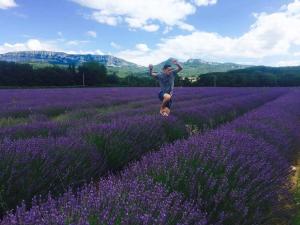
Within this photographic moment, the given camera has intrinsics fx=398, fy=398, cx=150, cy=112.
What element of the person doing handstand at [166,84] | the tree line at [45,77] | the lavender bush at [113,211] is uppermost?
the person doing handstand at [166,84]

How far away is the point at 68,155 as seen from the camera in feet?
12.1

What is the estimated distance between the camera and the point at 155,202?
71.8 inches

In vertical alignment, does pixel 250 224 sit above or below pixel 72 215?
below

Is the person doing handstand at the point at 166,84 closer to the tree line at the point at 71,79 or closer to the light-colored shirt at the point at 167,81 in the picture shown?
the light-colored shirt at the point at 167,81

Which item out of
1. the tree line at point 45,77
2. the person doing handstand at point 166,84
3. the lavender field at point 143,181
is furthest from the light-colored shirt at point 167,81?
the tree line at point 45,77

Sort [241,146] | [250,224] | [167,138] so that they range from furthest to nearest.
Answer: [167,138]
[241,146]
[250,224]

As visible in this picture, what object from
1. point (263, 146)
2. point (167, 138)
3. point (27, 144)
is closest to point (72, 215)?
point (27, 144)

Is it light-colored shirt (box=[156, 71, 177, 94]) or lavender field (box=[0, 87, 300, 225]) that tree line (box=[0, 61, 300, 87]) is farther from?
lavender field (box=[0, 87, 300, 225])

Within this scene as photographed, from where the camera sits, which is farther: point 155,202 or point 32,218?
point 155,202

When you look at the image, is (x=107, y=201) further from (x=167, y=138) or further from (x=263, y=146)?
(x=167, y=138)

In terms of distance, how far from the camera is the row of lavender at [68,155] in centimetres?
310

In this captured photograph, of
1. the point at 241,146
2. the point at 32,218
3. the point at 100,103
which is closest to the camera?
the point at 32,218

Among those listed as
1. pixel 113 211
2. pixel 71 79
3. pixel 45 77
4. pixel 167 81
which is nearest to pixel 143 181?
pixel 113 211

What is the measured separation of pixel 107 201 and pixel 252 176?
4.55 ft
